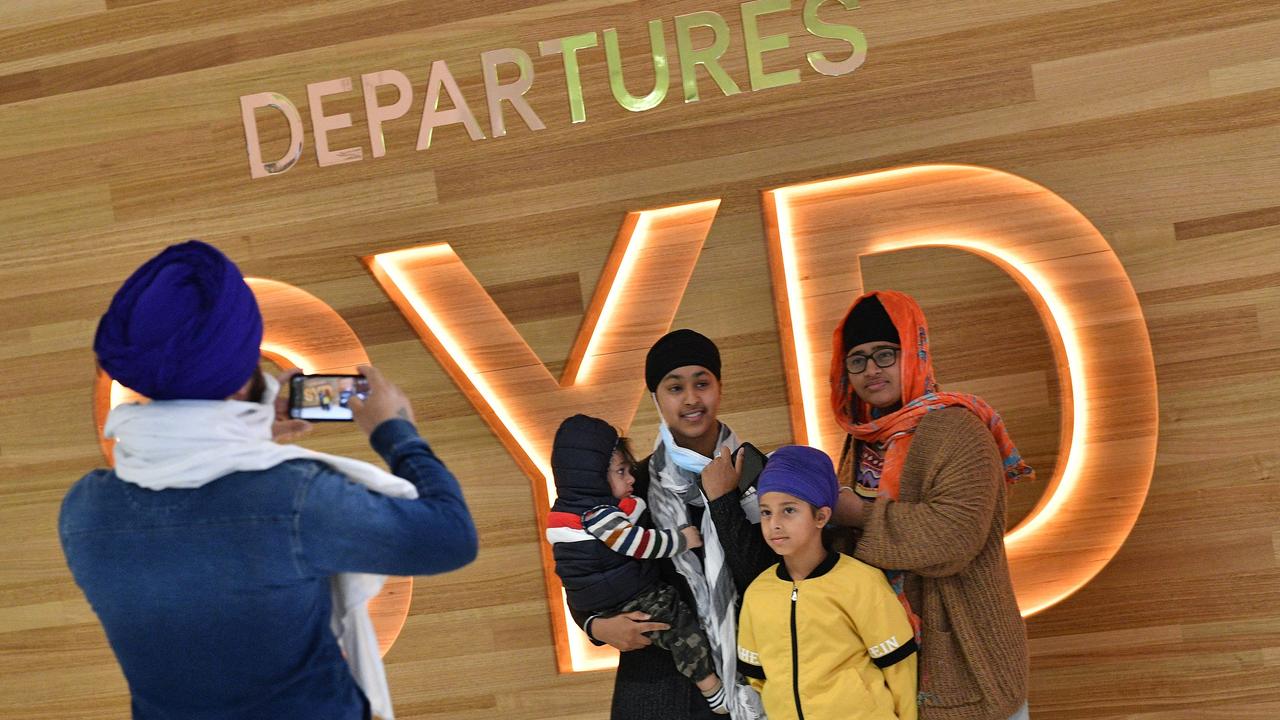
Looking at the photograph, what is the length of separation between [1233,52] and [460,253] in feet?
7.66

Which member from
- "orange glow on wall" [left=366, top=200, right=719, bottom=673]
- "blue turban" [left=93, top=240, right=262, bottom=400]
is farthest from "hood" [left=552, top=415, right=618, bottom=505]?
"blue turban" [left=93, top=240, right=262, bottom=400]

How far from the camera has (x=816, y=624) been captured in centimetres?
215

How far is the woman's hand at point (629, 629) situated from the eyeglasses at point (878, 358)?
28.9 inches

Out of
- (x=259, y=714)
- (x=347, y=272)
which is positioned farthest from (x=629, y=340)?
(x=259, y=714)

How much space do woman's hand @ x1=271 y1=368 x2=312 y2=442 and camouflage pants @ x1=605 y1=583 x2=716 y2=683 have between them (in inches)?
35.7

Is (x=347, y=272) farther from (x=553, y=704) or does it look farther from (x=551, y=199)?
(x=553, y=704)

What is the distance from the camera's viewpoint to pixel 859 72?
3148 millimetres

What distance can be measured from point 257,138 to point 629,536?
198 centimetres

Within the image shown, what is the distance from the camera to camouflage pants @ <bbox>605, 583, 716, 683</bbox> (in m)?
2.32

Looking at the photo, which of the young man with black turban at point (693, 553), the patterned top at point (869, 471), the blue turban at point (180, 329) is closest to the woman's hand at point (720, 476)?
the young man with black turban at point (693, 553)

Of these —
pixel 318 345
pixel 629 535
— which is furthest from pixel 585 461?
pixel 318 345

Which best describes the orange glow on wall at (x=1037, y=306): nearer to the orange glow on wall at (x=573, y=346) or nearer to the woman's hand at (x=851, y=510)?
the orange glow on wall at (x=573, y=346)

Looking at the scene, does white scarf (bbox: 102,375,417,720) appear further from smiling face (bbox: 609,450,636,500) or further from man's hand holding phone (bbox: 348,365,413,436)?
smiling face (bbox: 609,450,636,500)

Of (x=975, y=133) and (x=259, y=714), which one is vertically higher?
(x=975, y=133)
